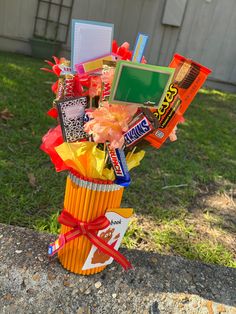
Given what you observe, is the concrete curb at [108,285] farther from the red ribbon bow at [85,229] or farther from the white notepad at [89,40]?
the white notepad at [89,40]

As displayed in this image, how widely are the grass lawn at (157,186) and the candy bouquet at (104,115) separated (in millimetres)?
677

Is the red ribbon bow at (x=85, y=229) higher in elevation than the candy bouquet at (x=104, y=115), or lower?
lower

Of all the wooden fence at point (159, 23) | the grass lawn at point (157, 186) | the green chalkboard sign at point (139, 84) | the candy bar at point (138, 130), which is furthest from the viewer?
the wooden fence at point (159, 23)

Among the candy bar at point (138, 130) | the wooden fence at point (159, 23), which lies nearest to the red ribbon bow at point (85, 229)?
the candy bar at point (138, 130)

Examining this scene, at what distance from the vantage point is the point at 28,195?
2135mm

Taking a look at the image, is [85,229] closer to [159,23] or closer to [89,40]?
[89,40]

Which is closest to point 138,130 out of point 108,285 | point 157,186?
point 108,285

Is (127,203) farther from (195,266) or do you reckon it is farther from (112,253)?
(112,253)

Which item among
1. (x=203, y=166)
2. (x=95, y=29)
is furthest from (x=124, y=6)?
(x=95, y=29)

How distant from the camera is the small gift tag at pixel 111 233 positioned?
52.9 inches

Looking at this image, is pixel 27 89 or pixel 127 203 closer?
pixel 127 203

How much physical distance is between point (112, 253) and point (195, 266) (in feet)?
1.50

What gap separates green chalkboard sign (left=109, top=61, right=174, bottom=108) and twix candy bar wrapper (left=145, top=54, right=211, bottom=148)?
0.09m

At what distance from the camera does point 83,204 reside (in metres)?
1.30
